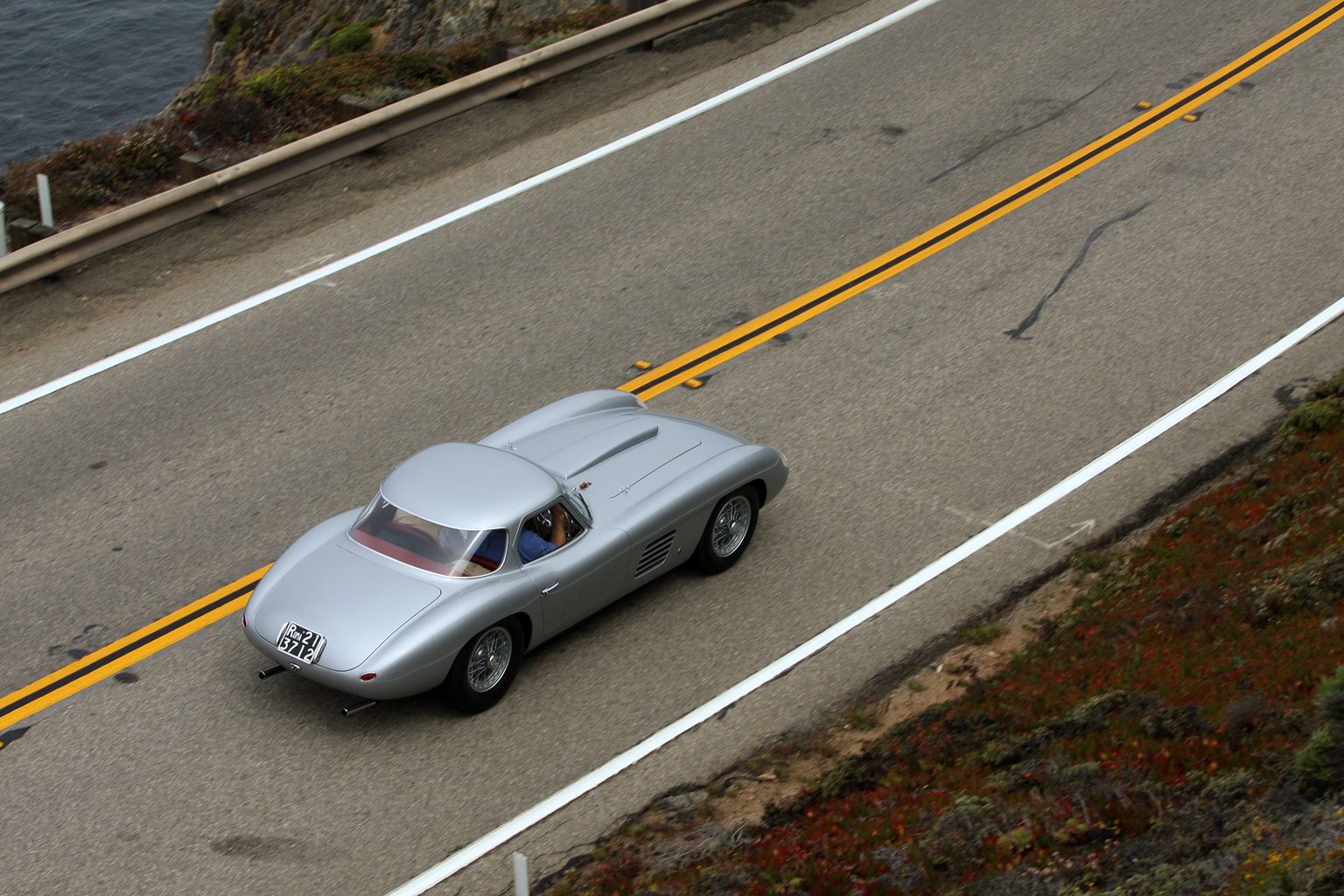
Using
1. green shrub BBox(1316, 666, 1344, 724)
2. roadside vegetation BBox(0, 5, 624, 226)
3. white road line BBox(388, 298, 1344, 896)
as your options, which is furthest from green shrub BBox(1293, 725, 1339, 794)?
roadside vegetation BBox(0, 5, 624, 226)

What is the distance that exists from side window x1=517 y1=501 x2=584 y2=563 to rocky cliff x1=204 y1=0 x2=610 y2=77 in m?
11.3

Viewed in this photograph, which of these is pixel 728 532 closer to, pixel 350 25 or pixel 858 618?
pixel 858 618

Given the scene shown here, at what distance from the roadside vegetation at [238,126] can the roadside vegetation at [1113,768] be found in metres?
10.4

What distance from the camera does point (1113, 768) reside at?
669cm

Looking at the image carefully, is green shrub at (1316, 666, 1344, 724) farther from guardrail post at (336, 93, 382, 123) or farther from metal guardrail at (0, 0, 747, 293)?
guardrail post at (336, 93, 382, 123)

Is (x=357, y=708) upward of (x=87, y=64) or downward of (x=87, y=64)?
downward

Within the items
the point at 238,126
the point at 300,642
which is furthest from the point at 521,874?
the point at 238,126

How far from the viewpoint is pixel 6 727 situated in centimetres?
822

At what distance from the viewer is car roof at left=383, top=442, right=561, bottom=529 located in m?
8.48

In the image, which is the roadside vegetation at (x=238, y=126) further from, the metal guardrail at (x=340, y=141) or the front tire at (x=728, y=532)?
the front tire at (x=728, y=532)

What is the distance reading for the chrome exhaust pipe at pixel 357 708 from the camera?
8.05 meters

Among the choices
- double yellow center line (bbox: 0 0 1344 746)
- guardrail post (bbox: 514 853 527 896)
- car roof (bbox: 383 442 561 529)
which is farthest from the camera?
double yellow center line (bbox: 0 0 1344 746)

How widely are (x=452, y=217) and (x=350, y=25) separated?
32.3ft

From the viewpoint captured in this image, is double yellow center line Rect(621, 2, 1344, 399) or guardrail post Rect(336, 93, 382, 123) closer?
double yellow center line Rect(621, 2, 1344, 399)
